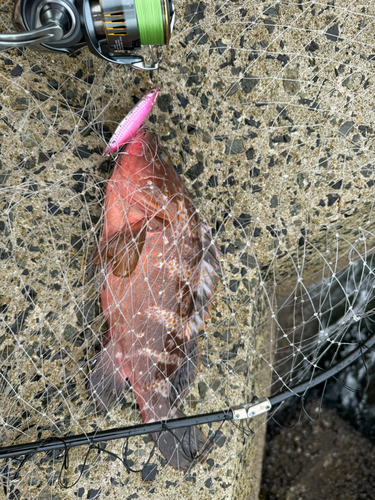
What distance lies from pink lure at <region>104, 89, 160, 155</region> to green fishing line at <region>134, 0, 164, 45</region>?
0.82ft

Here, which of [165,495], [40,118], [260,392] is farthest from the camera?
[260,392]

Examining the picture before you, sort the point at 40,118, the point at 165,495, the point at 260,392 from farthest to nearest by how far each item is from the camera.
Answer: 1. the point at 260,392
2. the point at 165,495
3. the point at 40,118

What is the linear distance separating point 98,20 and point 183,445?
167cm

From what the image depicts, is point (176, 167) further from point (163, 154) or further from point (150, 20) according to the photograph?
point (150, 20)

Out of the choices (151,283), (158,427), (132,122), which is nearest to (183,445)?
(158,427)

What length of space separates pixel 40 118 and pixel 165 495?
1694 mm

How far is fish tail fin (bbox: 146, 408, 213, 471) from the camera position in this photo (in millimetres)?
1688

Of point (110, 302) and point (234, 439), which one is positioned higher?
point (110, 302)

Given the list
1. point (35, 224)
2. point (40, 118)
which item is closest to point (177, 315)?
point (35, 224)

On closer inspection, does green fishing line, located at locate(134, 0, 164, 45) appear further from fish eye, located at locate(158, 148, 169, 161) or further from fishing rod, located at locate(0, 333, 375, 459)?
fishing rod, located at locate(0, 333, 375, 459)

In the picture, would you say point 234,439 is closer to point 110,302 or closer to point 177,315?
point 177,315

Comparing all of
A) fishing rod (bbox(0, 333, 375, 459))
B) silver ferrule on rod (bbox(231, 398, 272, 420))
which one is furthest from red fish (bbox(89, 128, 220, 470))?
silver ferrule on rod (bbox(231, 398, 272, 420))

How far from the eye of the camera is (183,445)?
171cm

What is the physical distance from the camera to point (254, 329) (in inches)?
71.6
